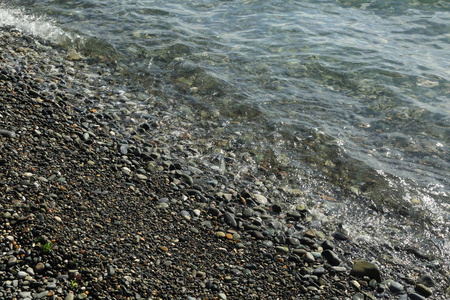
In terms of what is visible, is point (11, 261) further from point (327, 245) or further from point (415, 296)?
point (415, 296)

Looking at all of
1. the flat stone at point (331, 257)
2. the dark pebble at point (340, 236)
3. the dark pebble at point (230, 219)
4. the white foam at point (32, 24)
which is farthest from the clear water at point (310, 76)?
the dark pebble at point (230, 219)

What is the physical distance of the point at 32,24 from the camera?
1302 cm

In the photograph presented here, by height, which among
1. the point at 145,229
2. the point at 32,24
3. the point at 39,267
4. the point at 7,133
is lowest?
the point at 145,229

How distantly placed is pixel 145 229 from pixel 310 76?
7.84 meters

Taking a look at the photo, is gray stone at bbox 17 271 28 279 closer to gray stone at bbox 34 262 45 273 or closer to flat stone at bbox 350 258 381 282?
gray stone at bbox 34 262 45 273

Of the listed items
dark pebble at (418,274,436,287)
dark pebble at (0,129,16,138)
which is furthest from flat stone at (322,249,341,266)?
dark pebble at (0,129,16,138)

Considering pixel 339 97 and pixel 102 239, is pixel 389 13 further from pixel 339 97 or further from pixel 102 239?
pixel 102 239

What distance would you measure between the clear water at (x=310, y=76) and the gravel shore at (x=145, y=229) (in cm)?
117

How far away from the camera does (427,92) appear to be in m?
11.5

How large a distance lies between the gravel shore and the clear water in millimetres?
1171

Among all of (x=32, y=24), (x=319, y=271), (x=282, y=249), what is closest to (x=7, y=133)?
(x=282, y=249)

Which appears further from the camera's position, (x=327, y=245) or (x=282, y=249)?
(x=327, y=245)

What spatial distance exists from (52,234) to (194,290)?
1.83 metres

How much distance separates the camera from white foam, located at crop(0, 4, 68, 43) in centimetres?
1250
